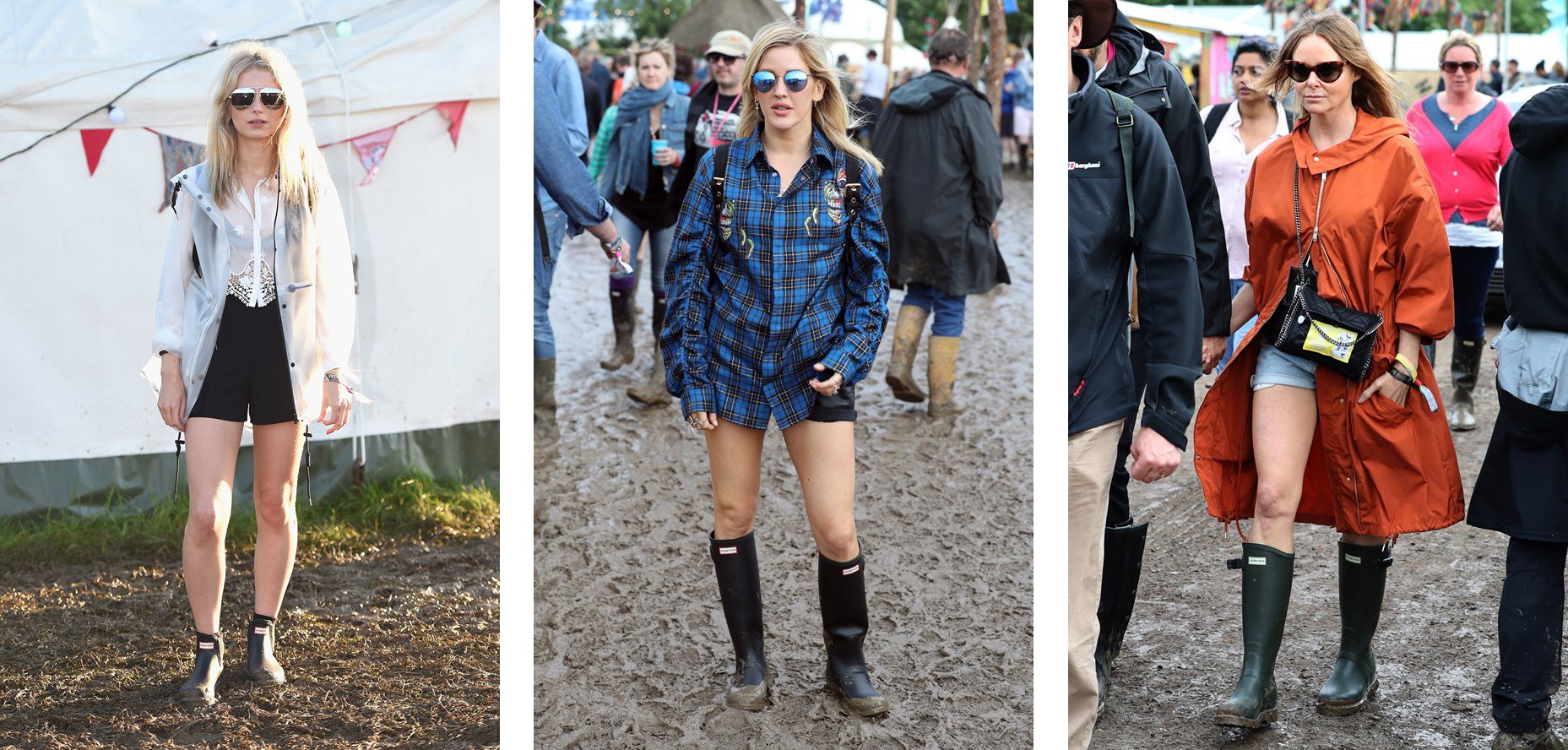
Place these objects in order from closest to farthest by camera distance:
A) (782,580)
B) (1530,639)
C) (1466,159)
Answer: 1. (1530,639)
2. (782,580)
3. (1466,159)

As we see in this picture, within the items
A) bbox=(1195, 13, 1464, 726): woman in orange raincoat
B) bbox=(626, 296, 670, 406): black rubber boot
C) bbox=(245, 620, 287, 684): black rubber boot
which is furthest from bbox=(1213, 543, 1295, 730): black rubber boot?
bbox=(626, 296, 670, 406): black rubber boot

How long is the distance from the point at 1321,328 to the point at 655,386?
416 cm

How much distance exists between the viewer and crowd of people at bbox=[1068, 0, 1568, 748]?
320 centimetres

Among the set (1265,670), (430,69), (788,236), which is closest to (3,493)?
(430,69)

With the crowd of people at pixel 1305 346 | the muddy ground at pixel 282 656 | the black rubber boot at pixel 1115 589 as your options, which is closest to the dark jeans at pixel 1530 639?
the crowd of people at pixel 1305 346

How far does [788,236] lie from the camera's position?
3525mm

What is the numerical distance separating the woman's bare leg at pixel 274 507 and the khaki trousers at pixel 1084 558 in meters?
1.98

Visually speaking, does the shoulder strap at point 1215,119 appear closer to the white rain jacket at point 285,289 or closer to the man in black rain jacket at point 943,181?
the man in black rain jacket at point 943,181

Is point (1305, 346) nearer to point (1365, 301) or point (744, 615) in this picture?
point (1365, 301)

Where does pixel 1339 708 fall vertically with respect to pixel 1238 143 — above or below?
below

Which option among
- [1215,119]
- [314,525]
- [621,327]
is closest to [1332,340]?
[1215,119]

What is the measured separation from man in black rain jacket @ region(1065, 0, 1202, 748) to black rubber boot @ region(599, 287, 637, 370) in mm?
4507

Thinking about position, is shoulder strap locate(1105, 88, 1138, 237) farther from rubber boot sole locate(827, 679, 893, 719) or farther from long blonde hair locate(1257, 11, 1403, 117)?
rubber boot sole locate(827, 679, 893, 719)

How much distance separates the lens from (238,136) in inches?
140
